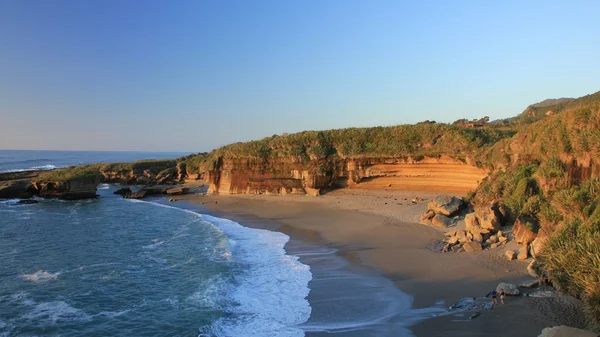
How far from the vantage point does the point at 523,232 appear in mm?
13922

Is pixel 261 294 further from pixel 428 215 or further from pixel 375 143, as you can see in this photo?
pixel 375 143

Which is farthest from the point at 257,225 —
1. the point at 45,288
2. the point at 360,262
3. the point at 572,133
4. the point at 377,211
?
the point at 572,133

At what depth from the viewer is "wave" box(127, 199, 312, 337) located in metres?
9.71

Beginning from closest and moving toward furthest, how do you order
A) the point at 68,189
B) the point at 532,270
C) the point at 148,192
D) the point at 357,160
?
the point at 532,270, the point at 357,160, the point at 68,189, the point at 148,192

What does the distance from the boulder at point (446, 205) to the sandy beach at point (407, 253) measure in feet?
4.12

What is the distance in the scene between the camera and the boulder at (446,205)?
19.2m

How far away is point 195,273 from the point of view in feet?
46.0

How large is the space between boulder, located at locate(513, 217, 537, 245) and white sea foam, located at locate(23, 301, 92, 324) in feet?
47.7

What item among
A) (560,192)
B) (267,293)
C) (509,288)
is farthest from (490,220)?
(267,293)

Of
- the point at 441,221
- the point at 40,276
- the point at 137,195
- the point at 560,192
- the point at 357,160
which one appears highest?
the point at 357,160

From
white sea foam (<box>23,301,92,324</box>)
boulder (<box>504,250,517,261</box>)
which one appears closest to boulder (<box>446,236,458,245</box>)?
boulder (<box>504,250,517,261</box>)

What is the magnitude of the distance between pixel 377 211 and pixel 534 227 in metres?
10.6

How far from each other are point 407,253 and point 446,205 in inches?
218

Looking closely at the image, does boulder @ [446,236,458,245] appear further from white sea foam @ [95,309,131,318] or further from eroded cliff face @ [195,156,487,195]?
white sea foam @ [95,309,131,318]
